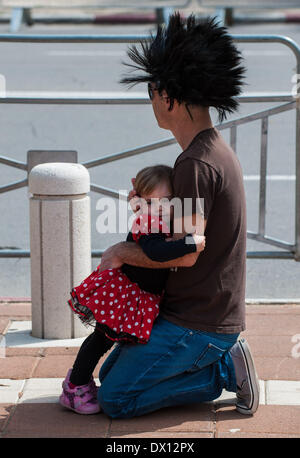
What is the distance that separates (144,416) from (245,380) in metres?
0.44

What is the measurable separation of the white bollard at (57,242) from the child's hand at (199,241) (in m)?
1.10

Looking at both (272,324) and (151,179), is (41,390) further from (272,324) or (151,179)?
(272,324)

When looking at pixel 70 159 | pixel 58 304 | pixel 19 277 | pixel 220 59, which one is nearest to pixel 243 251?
pixel 220 59

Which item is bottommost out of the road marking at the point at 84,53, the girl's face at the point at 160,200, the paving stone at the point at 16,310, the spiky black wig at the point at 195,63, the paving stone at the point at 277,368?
the paving stone at the point at 277,368

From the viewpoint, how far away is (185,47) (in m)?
3.41

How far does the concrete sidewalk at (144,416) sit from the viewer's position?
3408mm

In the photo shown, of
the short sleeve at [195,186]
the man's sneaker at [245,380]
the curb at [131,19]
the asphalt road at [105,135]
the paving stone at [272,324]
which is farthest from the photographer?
the curb at [131,19]

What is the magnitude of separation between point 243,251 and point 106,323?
63cm

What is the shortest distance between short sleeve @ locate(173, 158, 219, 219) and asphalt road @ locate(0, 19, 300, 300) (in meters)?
1.17

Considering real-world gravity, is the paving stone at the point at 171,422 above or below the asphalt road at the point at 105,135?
below

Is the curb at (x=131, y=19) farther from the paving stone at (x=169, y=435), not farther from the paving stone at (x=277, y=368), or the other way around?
the paving stone at (x=169, y=435)

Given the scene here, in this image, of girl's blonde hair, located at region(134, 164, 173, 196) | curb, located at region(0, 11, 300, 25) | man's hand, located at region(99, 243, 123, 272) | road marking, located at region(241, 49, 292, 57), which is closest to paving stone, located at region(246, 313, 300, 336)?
man's hand, located at region(99, 243, 123, 272)

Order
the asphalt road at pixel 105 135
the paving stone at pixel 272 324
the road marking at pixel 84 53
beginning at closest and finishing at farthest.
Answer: the paving stone at pixel 272 324
the asphalt road at pixel 105 135
the road marking at pixel 84 53

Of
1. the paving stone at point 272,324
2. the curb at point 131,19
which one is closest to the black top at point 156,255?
the paving stone at point 272,324
